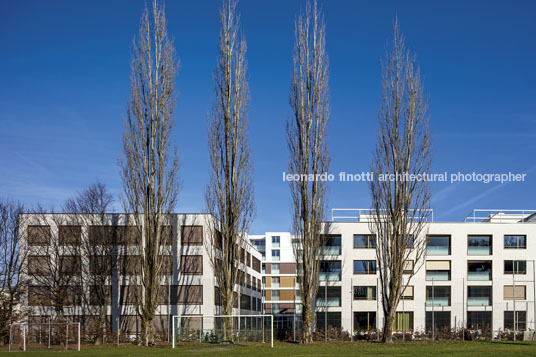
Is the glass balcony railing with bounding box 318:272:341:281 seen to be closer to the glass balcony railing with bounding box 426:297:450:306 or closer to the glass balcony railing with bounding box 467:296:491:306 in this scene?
the glass balcony railing with bounding box 426:297:450:306

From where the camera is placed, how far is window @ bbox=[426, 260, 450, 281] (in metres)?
47.2

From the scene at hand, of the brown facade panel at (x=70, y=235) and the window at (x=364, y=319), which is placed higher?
the brown facade panel at (x=70, y=235)

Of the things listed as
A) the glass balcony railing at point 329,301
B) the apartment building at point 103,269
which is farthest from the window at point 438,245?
the apartment building at point 103,269

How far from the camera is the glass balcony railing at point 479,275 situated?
1852 inches

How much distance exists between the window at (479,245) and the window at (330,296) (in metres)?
11.2

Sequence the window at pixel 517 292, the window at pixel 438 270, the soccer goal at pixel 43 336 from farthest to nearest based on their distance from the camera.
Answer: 1. the window at pixel 438 270
2. the window at pixel 517 292
3. the soccer goal at pixel 43 336

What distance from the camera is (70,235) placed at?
137 ft

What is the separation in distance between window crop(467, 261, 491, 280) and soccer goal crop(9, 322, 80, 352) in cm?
3019

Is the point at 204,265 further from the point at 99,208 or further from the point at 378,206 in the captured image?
the point at 378,206

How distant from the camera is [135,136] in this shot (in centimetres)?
3384

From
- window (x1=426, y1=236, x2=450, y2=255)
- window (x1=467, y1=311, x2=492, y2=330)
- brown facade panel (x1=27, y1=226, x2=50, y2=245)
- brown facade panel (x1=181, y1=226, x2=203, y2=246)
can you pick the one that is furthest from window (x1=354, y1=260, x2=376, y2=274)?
brown facade panel (x1=27, y1=226, x2=50, y2=245)

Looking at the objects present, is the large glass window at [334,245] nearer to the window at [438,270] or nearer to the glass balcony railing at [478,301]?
the window at [438,270]

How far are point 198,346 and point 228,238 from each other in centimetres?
595

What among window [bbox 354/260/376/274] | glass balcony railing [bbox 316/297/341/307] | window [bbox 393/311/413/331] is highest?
window [bbox 354/260/376/274]
